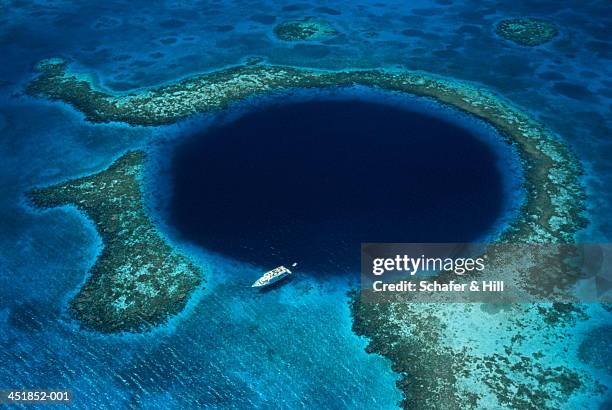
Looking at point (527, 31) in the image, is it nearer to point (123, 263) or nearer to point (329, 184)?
point (329, 184)

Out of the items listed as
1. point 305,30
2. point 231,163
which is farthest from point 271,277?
point 305,30

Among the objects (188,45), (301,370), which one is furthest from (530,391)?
(188,45)

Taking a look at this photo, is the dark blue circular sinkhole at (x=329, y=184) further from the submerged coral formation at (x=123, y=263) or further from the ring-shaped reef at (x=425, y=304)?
the ring-shaped reef at (x=425, y=304)

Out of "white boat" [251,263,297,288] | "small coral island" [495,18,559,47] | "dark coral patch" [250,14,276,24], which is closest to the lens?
"white boat" [251,263,297,288]

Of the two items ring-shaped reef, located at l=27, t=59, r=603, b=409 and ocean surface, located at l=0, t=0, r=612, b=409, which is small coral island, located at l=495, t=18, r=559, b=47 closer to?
ocean surface, located at l=0, t=0, r=612, b=409

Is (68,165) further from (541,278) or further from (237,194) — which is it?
(541,278)

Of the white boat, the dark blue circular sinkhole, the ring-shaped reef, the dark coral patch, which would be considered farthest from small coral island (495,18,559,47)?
the white boat
